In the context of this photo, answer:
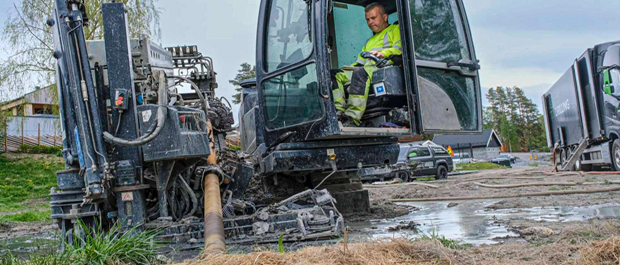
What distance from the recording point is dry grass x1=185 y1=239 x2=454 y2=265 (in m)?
2.99

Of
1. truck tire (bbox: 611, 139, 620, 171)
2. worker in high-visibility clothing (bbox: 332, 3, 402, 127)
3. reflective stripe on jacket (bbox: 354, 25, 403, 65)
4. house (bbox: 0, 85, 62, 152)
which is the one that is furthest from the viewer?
house (bbox: 0, 85, 62, 152)

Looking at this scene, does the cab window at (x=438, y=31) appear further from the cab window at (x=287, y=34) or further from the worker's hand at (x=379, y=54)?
the cab window at (x=287, y=34)

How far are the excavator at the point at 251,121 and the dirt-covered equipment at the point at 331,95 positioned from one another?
2 cm

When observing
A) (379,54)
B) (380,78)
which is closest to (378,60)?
(379,54)

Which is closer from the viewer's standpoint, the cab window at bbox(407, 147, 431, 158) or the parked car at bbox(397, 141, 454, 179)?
the parked car at bbox(397, 141, 454, 179)

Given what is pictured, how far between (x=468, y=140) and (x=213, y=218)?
49847mm

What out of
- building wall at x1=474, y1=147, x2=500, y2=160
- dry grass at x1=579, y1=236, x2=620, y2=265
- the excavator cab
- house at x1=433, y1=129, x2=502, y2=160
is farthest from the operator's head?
building wall at x1=474, y1=147, x2=500, y2=160

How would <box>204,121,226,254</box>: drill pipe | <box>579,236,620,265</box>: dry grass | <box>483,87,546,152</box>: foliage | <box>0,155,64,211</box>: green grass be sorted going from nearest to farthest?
1. <box>579,236,620,265</box>: dry grass
2. <box>204,121,226,254</box>: drill pipe
3. <box>0,155,64,211</box>: green grass
4. <box>483,87,546,152</box>: foliage

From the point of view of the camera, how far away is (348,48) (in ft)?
24.5

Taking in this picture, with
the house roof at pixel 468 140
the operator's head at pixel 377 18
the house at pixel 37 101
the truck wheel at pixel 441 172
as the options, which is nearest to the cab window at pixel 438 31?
the operator's head at pixel 377 18

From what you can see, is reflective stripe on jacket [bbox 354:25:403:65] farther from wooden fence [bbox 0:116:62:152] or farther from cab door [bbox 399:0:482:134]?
wooden fence [bbox 0:116:62:152]

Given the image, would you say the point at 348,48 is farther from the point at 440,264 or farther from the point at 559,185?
the point at 559,185

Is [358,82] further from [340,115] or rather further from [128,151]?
[128,151]

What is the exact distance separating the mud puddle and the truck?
318 inches
